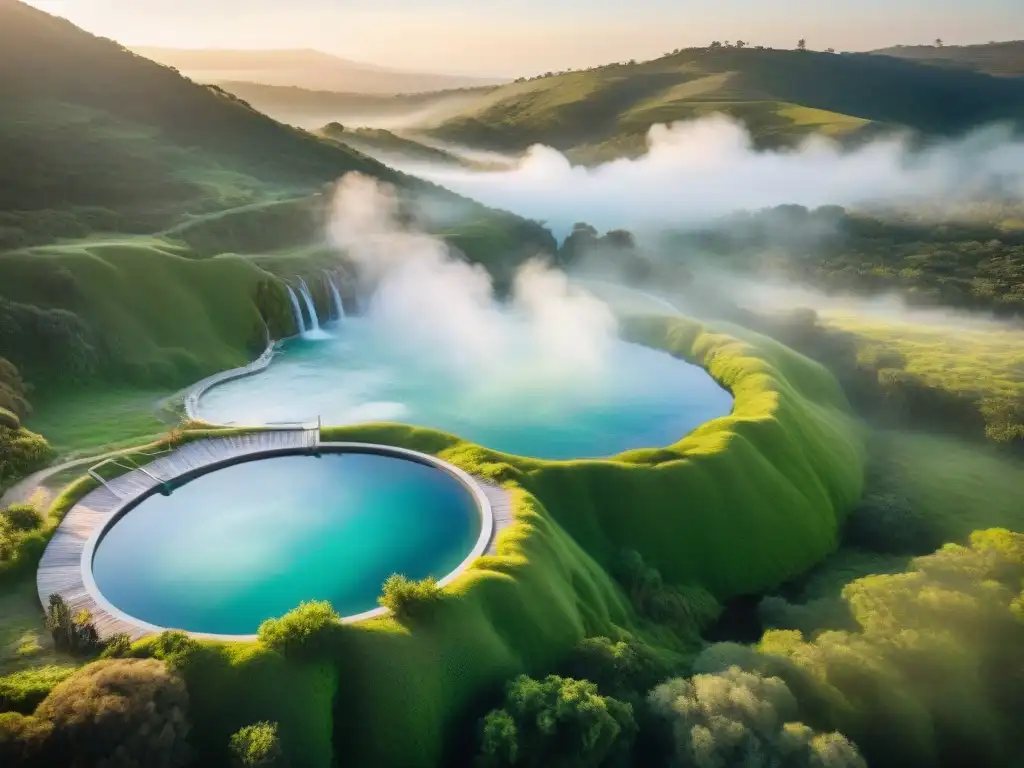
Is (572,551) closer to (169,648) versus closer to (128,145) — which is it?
(169,648)

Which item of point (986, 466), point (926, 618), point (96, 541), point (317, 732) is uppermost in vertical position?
point (96, 541)

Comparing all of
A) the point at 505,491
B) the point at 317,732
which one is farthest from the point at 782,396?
the point at 317,732

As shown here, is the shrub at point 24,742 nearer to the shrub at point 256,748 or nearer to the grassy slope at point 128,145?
the shrub at point 256,748

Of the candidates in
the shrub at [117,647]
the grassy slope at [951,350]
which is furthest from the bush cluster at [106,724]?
the grassy slope at [951,350]

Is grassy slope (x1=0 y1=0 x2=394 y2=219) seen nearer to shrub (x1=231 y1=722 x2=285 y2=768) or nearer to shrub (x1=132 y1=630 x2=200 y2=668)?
shrub (x1=132 y1=630 x2=200 y2=668)

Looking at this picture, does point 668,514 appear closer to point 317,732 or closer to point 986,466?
point 317,732

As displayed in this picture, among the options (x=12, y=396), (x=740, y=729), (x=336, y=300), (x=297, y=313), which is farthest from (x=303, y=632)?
(x=336, y=300)
